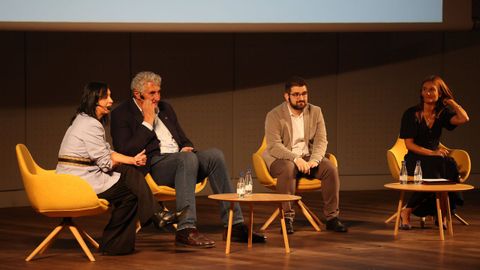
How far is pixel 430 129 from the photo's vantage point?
745 centimetres

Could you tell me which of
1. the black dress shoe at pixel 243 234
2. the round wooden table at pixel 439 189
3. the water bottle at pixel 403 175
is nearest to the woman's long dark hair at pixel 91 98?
the black dress shoe at pixel 243 234

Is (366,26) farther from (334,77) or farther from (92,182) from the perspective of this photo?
(92,182)

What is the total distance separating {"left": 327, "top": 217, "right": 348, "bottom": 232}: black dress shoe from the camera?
7051 millimetres

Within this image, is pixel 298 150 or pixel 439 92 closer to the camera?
pixel 298 150

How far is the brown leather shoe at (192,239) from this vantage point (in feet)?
20.3

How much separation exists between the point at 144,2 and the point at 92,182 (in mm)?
2763

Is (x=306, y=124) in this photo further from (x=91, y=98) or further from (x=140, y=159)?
(x=91, y=98)

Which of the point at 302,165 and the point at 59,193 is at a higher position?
the point at 302,165

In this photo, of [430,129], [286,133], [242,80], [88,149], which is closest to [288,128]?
[286,133]

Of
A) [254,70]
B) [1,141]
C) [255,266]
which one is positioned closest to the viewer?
[255,266]

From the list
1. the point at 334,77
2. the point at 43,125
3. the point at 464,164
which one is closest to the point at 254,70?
the point at 334,77

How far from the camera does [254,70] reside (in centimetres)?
995

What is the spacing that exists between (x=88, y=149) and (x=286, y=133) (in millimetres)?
1866

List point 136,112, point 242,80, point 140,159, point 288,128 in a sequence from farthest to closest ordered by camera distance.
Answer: point 242,80
point 288,128
point 136,112
point 140,159
